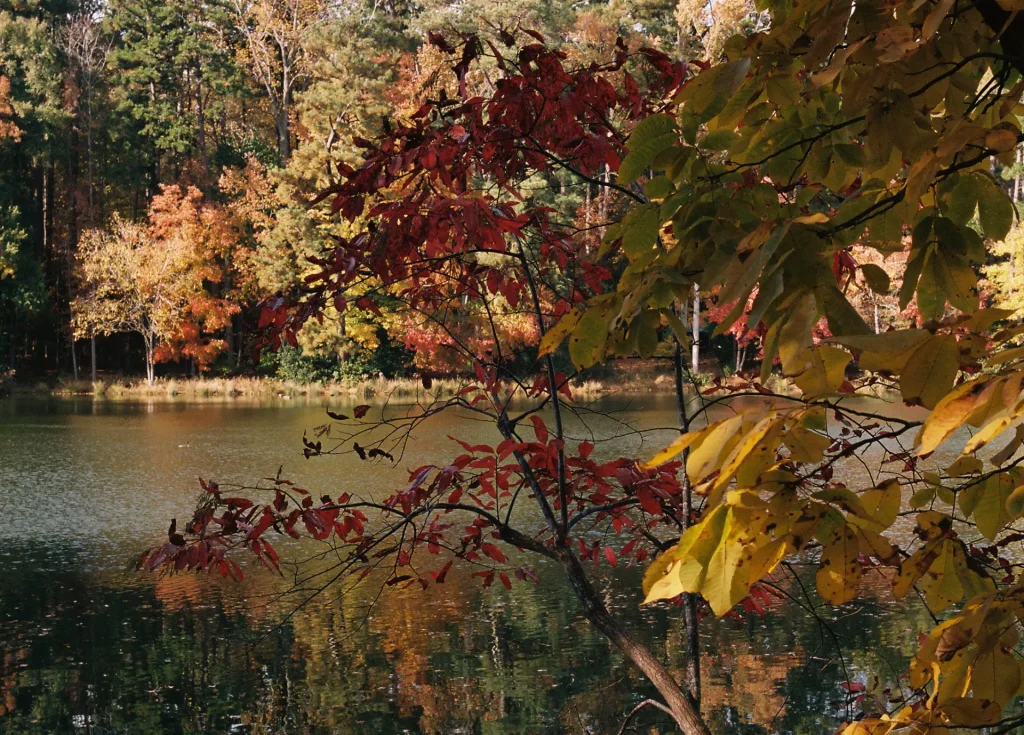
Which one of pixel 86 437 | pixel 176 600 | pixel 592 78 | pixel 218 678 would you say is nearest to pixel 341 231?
pixel 86 437

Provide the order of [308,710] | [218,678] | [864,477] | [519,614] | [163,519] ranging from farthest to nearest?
[864,477]
[163,519]
[519,614]
[218,678]
[308,710]

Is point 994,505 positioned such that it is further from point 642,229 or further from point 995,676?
point 642,229

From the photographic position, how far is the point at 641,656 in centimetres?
265

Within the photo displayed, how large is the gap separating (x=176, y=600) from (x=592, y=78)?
237 inches

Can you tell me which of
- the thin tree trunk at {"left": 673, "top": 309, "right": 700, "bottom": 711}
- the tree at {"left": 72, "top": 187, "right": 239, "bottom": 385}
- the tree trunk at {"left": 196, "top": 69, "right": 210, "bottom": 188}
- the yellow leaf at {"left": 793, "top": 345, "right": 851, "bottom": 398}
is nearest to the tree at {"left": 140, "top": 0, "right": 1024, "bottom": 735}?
the yellow leaf at {"left": 793, "top": 345, "right": 851, "bottom": 398}

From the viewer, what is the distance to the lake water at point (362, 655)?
213 inches

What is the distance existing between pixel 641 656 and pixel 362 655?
13.5 feet

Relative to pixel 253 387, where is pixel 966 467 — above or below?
above

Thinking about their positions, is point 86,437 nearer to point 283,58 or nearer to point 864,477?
point 864,477

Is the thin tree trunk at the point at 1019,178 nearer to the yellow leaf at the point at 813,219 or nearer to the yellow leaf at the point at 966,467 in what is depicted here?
the yellow leaf at the point at 966,467

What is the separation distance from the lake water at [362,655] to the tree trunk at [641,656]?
87 centimetres

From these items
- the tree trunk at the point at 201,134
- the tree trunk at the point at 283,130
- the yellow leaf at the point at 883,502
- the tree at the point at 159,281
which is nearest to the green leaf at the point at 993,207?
the yellow leaf at the point at 883,502

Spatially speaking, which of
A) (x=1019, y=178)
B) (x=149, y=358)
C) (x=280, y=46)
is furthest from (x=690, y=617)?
(x=280, y=46)

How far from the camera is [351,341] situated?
29500mm
